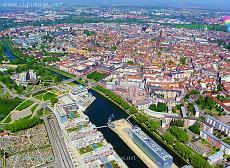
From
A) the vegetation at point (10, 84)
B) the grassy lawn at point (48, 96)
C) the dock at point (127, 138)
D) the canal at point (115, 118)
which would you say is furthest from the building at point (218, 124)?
the vegetation at point (10, 84)

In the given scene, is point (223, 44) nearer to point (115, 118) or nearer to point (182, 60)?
point (182, 60)

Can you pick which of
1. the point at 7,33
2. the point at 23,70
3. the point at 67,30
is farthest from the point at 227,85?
the point at 7,33

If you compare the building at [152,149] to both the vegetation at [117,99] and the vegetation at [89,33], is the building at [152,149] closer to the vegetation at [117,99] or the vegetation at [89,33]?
the vegetation at [117,99]

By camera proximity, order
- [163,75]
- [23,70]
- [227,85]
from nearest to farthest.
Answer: [227,85]
[163,75]
[23,70]

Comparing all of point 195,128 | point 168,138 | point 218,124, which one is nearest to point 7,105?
point 168,138

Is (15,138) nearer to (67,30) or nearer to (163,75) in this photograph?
(163,75)

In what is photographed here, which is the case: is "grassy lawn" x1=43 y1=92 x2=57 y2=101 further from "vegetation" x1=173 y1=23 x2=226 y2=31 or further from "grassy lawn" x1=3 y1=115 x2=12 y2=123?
"vegetation" x1=173 y1=23 x2=226 y2=31
